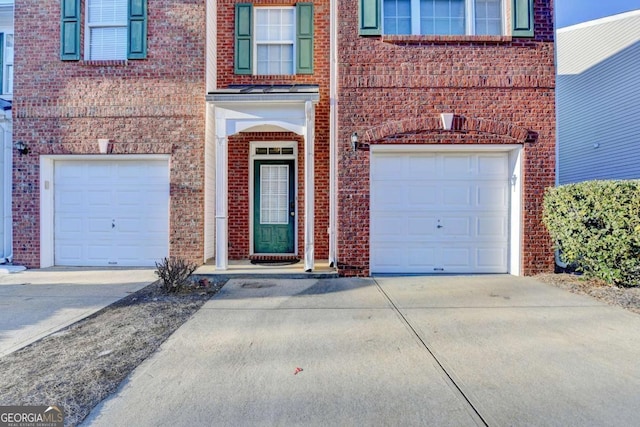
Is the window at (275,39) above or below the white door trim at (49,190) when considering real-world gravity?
above

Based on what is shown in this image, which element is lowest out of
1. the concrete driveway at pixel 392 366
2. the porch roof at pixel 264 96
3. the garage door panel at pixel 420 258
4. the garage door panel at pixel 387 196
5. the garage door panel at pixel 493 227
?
the concrete driveway at pixel 392 366

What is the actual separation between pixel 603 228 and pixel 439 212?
2.57 meters

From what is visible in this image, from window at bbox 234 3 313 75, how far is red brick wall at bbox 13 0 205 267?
1.00m

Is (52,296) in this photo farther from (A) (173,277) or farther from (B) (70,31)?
(B) (70,31)

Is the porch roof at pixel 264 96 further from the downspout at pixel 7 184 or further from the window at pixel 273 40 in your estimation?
the downspout at pixel 7 184

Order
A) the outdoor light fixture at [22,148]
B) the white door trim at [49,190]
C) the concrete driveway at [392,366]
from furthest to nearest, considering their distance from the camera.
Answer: the white door trim at [49,190] < the outdoor light fixture at [22,148] < the concrete driveway at [392,366]

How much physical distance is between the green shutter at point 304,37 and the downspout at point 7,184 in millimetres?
6337

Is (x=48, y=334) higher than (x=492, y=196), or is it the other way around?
(x=492, y=196)

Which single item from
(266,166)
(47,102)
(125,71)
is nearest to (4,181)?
(47,102)

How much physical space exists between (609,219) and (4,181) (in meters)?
11.5

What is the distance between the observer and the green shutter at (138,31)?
7.88 m

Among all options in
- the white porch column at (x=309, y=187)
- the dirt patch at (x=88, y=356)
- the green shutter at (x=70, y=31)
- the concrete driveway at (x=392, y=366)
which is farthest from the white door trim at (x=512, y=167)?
the green shutter at (x=70, y=31)

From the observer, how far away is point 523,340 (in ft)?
13.1

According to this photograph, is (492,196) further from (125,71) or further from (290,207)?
(125,71)
